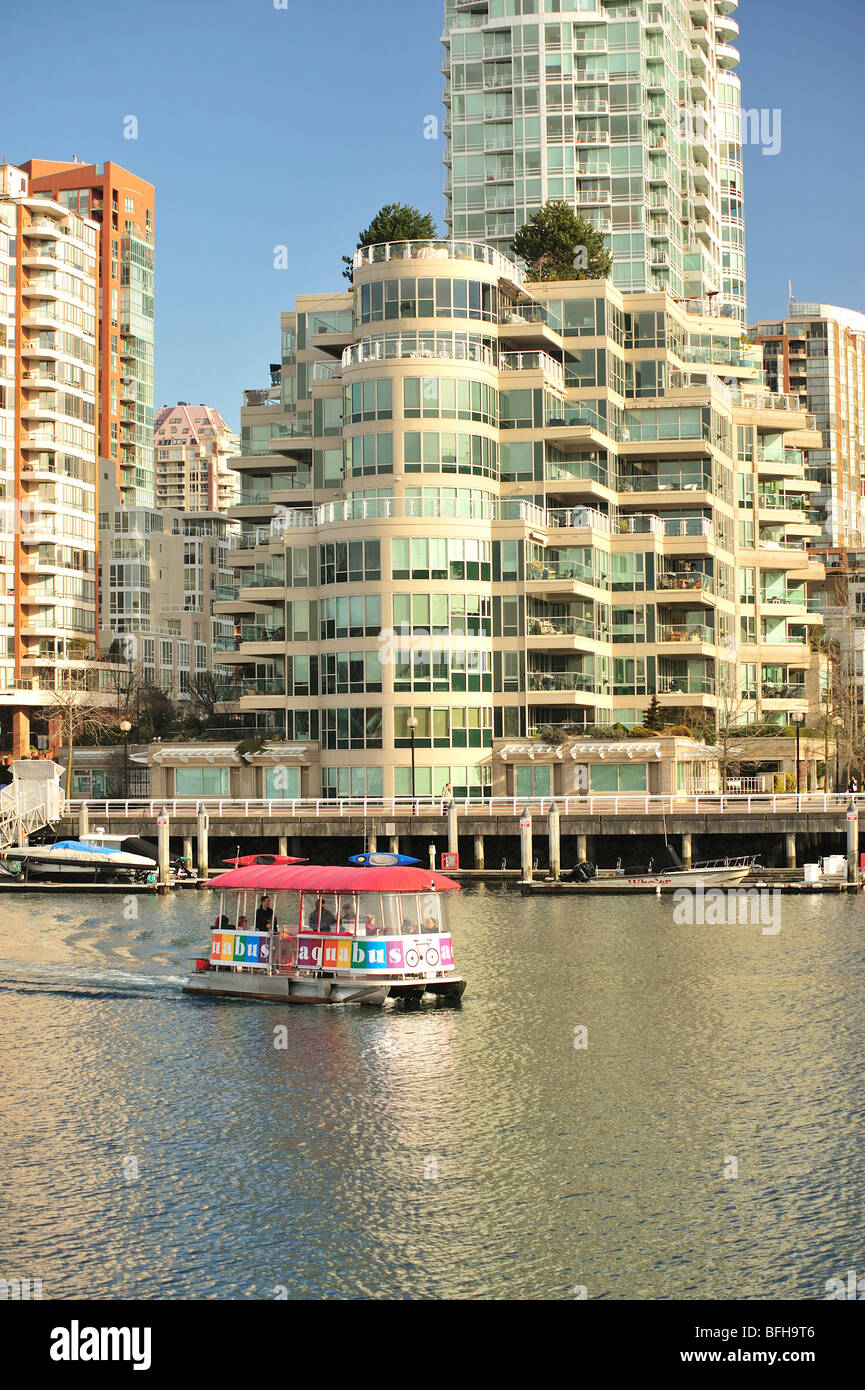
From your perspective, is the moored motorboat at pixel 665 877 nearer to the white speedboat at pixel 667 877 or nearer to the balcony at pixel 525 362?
the white speedboat at pixel 667 877

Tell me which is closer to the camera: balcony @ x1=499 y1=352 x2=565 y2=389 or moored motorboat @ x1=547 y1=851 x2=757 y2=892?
moored motorboat @ x1=547 y1=851 x2=757 y2=892

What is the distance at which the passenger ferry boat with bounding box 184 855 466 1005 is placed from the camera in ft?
163

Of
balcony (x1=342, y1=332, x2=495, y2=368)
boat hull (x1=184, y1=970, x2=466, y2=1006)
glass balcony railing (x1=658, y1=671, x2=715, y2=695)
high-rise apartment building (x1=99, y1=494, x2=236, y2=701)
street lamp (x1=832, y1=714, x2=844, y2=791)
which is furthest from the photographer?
high-rise apartment building (x1=99, y1=494, x2=236, y2=701)

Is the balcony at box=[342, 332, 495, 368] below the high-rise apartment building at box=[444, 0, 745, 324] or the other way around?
below

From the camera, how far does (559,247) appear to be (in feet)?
390

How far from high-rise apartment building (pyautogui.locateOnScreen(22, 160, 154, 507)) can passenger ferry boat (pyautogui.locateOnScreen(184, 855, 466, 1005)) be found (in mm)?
144372

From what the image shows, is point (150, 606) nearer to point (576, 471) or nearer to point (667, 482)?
point (667, 482)

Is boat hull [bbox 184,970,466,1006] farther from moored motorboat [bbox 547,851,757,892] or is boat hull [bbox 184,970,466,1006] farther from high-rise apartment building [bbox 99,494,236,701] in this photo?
high-rise apartment building [bbox 99,494,236,701]

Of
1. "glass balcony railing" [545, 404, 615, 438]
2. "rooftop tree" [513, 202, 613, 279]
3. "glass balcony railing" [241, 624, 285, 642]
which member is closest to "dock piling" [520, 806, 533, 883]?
"glass balcony railing" [241, 624, 285, 642]

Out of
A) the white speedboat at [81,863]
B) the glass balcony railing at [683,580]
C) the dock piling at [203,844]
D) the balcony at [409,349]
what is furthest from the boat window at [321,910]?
the glass balcony railing at [683,580]

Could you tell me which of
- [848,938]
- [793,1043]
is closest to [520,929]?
[848,938]

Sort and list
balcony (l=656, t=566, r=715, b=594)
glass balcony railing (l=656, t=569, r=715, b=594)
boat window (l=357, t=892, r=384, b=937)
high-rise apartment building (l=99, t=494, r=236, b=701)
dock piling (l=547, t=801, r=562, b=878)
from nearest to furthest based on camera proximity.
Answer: boat window (l=357, t=892, r=384, b=937)
dock piling (l=547, t=801, r=562, b=878)
balcony (l=656, t=566, r=715, b=594)
glass balcony railing (l=656, t=569, r=715, b=594)
high-rise apartment building (l=99, t=494, r=236, b=701)

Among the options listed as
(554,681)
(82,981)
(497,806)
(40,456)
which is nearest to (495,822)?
(497,806)

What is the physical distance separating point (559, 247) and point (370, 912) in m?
78.9
